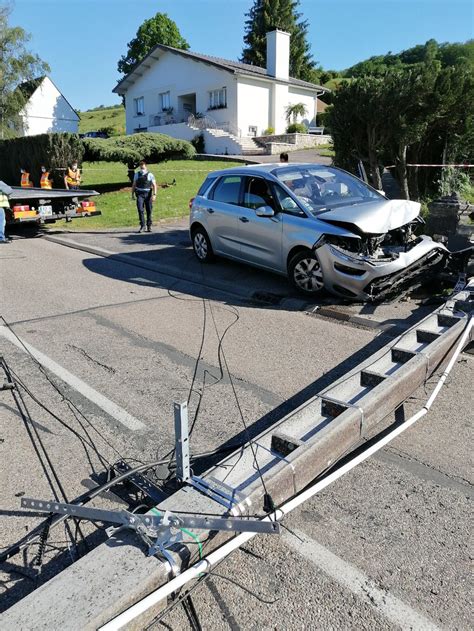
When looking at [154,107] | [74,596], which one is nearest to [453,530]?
[74,596]

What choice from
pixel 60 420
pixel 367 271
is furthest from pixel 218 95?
pixel 60 420

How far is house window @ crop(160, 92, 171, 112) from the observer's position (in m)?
45.8

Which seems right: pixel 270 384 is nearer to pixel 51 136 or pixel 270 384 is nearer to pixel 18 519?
pixel 18 519

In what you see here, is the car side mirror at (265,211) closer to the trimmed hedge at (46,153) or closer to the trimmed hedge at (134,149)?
the trimmed hedge at (46,153)

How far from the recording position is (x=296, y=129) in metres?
42.2

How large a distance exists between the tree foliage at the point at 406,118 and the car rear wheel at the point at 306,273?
491cm

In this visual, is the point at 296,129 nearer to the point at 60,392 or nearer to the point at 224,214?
the point at 224,214

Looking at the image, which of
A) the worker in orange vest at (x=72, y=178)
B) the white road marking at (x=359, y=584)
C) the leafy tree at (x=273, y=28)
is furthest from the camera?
the leafy tree at (x=273, y=28)

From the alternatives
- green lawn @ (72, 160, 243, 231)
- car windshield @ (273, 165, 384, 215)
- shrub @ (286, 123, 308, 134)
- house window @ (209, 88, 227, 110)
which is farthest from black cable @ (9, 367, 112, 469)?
shrub @ (286, 123, 308, 134)

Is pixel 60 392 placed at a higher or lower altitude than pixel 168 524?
lower

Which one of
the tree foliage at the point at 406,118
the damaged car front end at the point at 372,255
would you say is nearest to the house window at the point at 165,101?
the tree foliage at the point at 406,118

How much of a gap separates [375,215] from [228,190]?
2904mm

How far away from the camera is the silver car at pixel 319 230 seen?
22.4 feet

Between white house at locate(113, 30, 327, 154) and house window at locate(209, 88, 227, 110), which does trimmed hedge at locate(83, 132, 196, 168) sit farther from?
house window at locate(209, 88, 227, 110)
